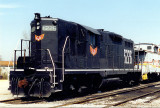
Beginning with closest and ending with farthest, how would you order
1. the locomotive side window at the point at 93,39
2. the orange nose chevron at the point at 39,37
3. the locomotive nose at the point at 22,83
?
the locomotive nose at the point at 22,83
the orange nose chevron at the point at 39,37
the locomotive side window at the point at 93,39

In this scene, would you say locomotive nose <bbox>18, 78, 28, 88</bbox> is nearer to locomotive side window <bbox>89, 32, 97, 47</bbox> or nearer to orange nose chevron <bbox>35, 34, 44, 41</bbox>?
orange nose chevron <bbox>35, 34, 44, 41</bbox>

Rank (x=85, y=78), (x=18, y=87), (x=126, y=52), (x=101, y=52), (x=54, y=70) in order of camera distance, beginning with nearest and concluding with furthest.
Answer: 1. (x=54, y=70)
2. (x=18, y=87)
3. (x=85, y=78)
4. (x=101, y=52)
5. (x=126, y=52)

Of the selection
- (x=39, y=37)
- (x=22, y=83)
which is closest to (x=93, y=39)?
(x=39, y=37)

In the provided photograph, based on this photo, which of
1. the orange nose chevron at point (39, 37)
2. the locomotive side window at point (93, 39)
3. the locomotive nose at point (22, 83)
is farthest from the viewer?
the locomotive side window at point (93, 39)

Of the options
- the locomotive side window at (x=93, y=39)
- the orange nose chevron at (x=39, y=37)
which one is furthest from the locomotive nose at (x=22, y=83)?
the locomotive side window at (x=93, y=39)

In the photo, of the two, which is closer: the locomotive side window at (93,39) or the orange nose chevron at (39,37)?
the orange nose chevron at (39,37)

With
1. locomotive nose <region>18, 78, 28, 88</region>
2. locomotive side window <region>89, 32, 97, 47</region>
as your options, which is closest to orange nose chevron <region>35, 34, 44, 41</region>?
locomotive nose <region>18, 78, 28, 88</region>

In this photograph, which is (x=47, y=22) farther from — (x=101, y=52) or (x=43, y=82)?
(x=101, y=52)

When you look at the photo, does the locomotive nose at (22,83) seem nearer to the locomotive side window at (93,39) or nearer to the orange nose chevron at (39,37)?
the orange nose chevron at (39,37)

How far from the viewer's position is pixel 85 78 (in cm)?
1185

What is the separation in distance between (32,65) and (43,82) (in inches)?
50.5

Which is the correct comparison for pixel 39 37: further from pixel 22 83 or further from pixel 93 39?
pixel 93 39

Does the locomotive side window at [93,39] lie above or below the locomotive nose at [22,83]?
above

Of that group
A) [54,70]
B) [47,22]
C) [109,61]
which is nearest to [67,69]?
[54,70]
